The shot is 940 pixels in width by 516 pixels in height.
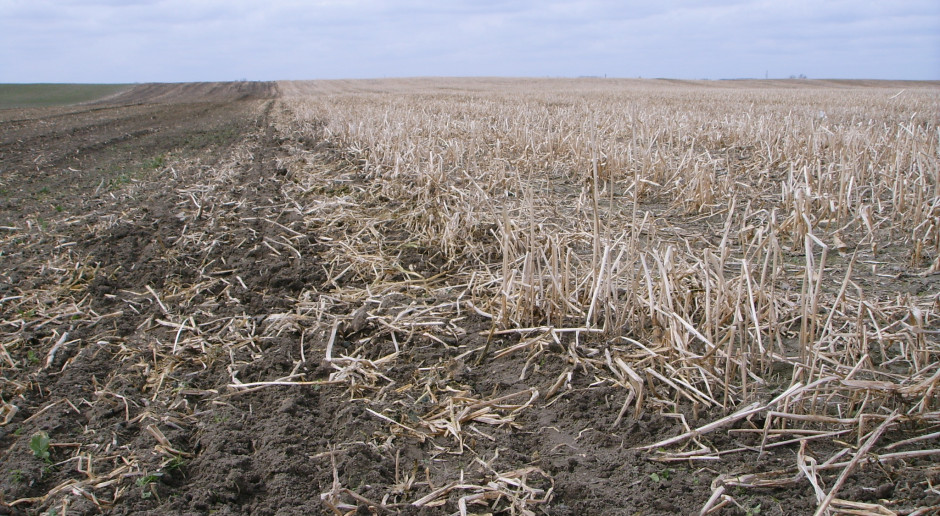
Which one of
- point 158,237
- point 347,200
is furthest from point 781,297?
point 158,237

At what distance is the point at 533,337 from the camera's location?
11.4 feet

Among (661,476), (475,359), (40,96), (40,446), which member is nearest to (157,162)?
(40,446)

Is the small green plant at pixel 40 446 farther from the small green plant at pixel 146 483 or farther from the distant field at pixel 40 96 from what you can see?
the distant field at pixel 40 96

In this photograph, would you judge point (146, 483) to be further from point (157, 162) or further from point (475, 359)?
point (157, 162)

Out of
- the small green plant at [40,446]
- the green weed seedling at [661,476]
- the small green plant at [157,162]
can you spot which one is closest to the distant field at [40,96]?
the small green plant at [157,162]

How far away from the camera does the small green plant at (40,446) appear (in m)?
2.54

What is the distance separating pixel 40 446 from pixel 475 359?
206 cm

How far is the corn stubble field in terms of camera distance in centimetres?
231

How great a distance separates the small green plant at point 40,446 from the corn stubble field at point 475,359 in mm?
11

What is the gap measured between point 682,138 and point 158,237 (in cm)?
718

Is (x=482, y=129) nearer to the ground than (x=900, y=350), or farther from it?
farther from it

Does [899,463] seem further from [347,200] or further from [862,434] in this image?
[347,200]

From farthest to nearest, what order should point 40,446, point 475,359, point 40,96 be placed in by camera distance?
1. point 40,96
2. point 475,359
3. point 40,446

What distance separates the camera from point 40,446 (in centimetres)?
257
